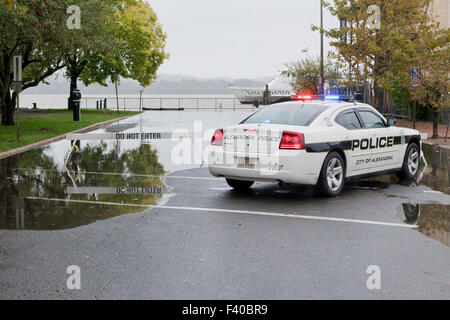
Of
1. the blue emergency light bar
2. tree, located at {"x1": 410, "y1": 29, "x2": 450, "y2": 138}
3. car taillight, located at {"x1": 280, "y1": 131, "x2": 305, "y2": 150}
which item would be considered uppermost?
tree, located at {"x1": 410, "y1": 29, "x2": 450, "y2": 138}

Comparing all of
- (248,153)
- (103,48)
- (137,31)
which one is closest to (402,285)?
(248,153)

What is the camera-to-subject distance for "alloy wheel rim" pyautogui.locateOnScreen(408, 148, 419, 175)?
1248 centimetres

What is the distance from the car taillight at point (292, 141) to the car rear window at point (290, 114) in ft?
1.78

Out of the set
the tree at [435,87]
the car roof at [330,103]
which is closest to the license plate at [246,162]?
the car roof at [330,103]

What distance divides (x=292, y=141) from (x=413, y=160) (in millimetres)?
4029

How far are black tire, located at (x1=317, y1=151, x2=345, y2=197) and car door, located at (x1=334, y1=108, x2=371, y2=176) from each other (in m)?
0.23

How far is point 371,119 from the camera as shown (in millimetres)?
11656

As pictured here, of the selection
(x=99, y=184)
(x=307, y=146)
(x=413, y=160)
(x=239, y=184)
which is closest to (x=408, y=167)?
(x=413, y=160)

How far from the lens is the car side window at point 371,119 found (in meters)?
11.5

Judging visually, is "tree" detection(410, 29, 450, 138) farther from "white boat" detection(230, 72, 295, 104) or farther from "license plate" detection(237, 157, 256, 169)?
"white boat" detection(230, 72, 295, 104)

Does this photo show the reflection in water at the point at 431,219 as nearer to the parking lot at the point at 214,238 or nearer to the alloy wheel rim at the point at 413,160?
the parking lot at the point at 214,238

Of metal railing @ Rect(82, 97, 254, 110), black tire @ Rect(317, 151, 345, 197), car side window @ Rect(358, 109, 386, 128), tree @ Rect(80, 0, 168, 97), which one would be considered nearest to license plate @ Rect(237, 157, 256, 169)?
black tire @ Rect(317, 151, 345, 197)

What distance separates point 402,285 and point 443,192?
5890 millimetres

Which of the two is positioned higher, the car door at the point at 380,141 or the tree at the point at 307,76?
the tree at the point at 307,76
